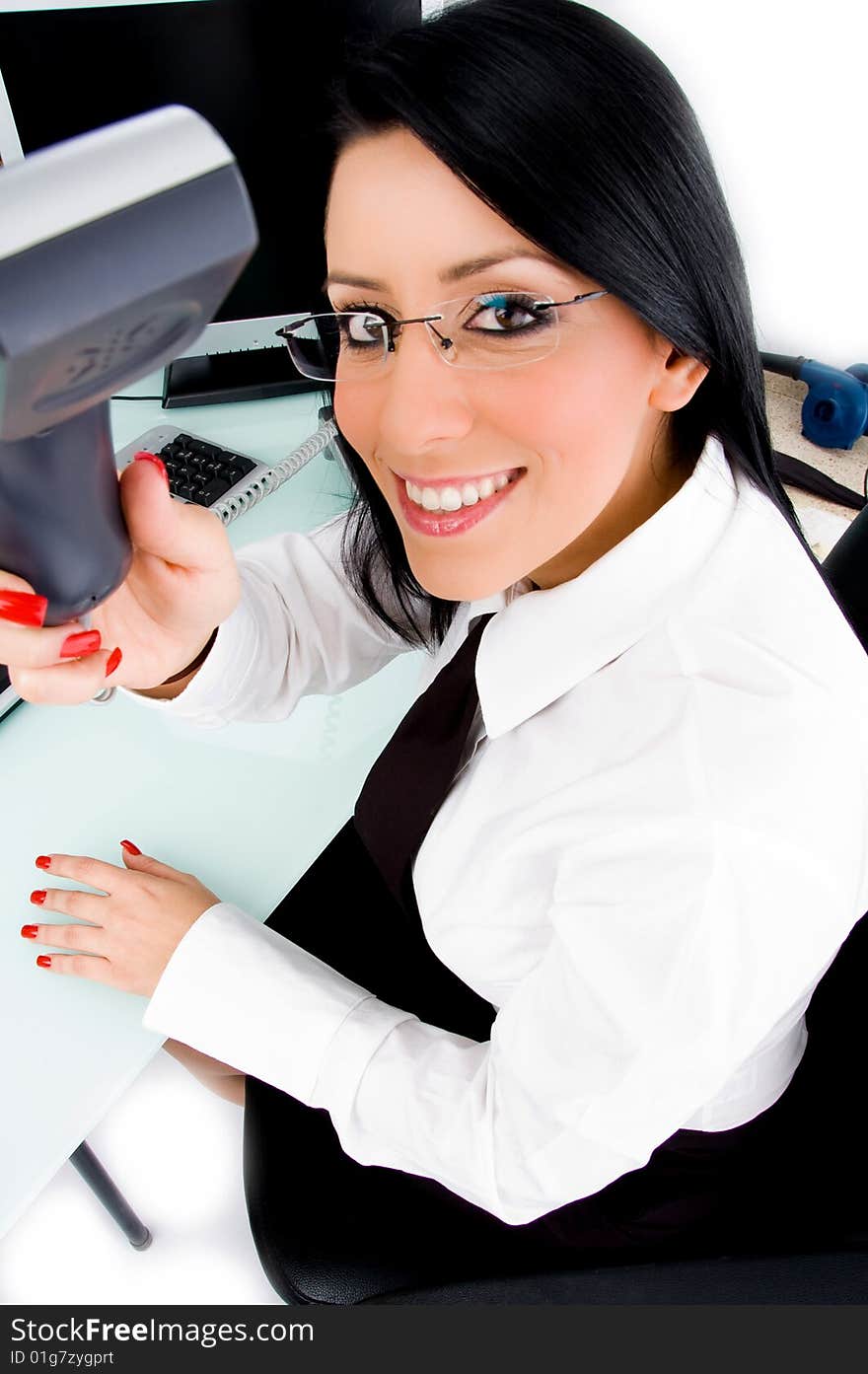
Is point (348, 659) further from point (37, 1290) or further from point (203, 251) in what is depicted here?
point (37, 1290)

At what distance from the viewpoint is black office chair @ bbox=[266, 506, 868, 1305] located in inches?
22.9

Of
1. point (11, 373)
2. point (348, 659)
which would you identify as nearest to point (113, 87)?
point (348, 659)

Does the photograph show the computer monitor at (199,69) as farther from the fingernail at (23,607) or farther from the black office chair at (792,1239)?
the black office chair at (792,1239)

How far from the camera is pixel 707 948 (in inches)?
21.4

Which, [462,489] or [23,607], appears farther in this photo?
[462,489]

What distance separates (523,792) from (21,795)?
18.3 inches

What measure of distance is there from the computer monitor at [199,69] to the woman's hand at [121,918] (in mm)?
214

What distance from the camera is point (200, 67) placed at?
1052 mm

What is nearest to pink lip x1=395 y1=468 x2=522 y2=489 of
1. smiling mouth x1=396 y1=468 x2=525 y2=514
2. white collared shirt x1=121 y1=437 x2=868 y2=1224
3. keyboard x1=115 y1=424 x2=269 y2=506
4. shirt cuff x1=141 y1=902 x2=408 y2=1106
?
smiling mouth x1=396 y1=468 x2=525 y2=514

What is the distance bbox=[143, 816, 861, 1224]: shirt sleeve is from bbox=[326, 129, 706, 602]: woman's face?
0.21m

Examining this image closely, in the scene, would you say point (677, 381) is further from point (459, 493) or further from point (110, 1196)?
point (110, 1196)

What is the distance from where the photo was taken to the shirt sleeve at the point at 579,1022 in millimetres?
549

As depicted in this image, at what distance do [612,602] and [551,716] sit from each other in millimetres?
91

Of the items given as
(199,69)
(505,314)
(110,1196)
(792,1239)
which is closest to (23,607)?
(505,314)
